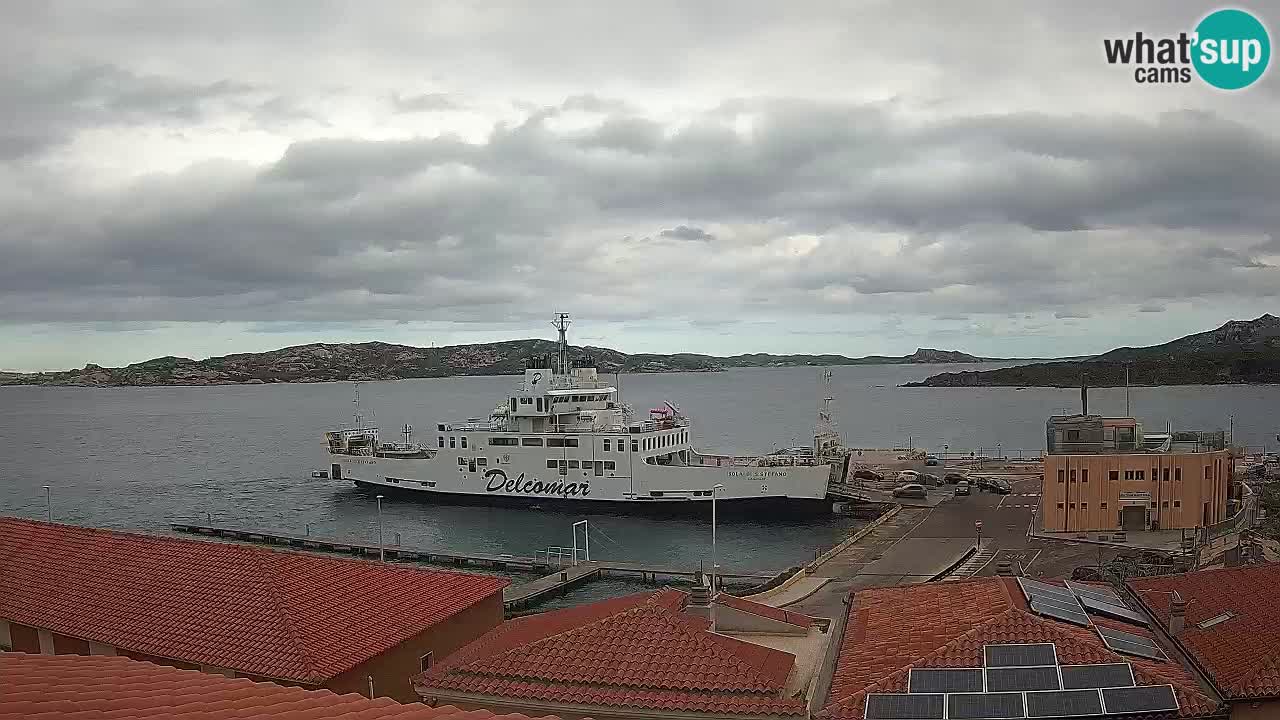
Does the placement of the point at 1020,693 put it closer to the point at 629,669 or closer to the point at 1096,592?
the point at 629,669

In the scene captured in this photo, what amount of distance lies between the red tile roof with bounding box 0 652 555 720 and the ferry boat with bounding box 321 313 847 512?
129ft

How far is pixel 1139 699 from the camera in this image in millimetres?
8953

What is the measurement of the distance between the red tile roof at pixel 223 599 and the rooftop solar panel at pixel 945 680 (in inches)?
232

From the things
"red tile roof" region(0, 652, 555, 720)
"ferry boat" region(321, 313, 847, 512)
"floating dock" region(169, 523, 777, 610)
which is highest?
"red tile roof" region(0, 652, 555, 720)

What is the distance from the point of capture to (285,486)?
2434 inches

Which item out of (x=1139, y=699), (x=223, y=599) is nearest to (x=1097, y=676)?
(x=1139, y=699)

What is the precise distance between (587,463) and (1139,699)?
38.5m

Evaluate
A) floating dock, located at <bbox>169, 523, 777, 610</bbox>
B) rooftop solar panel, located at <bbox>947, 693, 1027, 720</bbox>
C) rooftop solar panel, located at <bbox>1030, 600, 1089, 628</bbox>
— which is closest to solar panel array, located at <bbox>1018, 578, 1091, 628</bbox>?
rooftop solar panel, located at <bbox>1030, 600, 1089, 628</bbox>

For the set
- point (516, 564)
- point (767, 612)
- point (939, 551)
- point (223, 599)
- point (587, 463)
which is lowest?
point (516, 564)

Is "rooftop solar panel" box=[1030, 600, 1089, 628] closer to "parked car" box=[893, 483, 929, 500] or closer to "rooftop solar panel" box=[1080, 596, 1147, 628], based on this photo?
"rooftop solar panel" box=[1080, 596, 1147, 628]

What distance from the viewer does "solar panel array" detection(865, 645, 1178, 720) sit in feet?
29.0

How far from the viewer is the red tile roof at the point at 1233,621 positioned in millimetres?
9328

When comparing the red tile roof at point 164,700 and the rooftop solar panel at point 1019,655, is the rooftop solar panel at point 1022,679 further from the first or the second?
the red tile roof at point 164,700

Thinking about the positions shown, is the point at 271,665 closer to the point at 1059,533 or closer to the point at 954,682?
the point at 954,682
